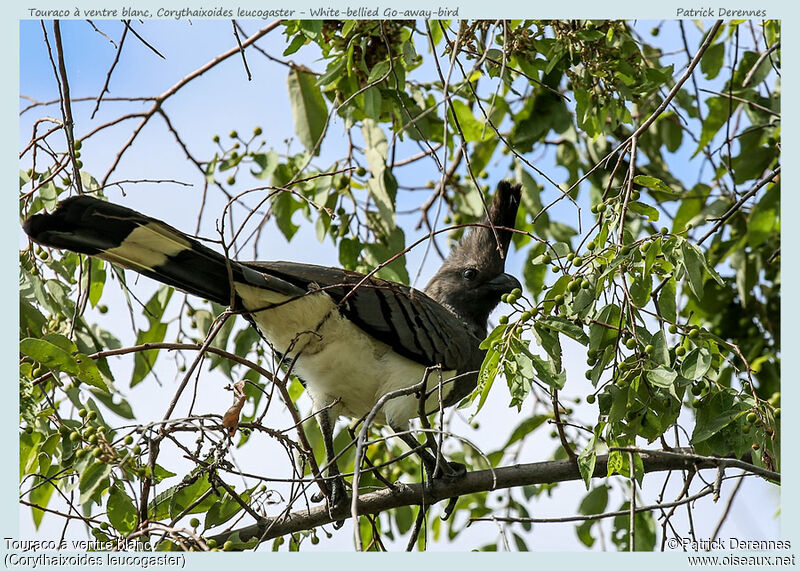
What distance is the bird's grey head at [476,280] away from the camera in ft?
14.0

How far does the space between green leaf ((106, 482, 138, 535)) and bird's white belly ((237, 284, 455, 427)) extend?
1.00 meters

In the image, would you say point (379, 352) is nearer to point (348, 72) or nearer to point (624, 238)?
point (348, 72)

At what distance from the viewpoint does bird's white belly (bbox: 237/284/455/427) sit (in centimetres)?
335

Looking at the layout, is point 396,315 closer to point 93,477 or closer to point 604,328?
point 604,328

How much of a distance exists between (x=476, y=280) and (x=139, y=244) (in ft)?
6.53

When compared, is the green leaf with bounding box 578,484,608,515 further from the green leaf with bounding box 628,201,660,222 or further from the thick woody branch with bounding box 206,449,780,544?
the green leaf with bounding box 628,201,660,222

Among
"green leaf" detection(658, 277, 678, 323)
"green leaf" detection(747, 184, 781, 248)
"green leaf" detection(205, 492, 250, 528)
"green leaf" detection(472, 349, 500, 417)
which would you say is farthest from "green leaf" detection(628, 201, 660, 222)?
"green leaf" detection(747, 184, 781, 248)

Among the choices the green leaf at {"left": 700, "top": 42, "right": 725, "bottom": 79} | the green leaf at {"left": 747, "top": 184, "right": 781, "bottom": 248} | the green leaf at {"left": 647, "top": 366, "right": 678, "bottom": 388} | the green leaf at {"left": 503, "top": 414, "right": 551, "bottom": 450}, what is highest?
the green leaf at {"left": 700, "top": 42, "right": 725, "bottom": 79}

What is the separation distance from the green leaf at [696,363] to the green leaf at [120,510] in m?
1.48

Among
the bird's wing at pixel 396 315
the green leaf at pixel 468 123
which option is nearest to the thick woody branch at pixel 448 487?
the bird's wing at pixel 396 315

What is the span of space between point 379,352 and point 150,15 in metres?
1.51

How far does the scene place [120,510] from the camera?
7.95ft

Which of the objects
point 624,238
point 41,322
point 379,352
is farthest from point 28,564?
point 624,238

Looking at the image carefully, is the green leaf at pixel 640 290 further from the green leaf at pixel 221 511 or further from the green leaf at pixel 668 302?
the green leaf at pixel 221 511
